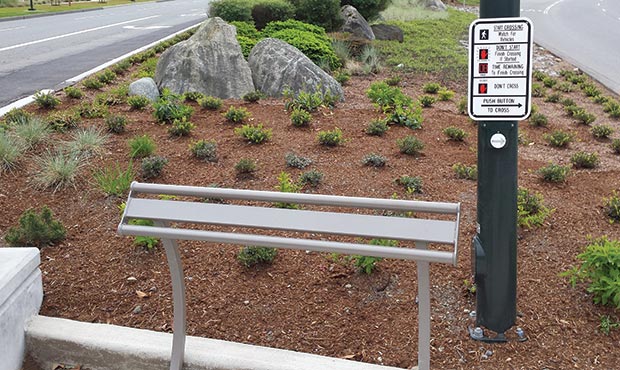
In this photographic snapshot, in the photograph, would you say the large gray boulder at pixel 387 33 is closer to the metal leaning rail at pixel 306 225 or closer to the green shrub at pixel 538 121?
the green shrub at pixel 538 121

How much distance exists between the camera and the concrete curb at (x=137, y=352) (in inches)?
130

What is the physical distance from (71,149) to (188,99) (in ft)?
8.44

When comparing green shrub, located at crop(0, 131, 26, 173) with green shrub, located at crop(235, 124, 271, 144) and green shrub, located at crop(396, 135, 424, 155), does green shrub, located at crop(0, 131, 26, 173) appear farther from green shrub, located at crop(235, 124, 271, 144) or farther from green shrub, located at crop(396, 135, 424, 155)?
green shrub, located at crop(396, 135, 424, 155)

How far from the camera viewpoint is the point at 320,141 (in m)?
6.30

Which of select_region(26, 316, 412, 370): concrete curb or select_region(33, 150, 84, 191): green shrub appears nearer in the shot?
select_region(26, 316, 412, 370): concrete curb

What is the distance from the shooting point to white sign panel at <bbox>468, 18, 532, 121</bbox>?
311 centimetres

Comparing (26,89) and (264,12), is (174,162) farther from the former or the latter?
(264,12)

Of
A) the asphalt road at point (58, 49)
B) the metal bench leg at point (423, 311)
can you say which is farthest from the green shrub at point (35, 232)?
the asphalt road at point (58, 49)

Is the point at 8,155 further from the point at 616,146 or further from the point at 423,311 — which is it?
the point at 616,146

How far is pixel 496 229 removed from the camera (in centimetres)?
339

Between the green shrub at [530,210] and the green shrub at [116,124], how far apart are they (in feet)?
12.5

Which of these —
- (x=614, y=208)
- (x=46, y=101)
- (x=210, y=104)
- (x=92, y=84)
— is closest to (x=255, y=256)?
(x=614, y=208)

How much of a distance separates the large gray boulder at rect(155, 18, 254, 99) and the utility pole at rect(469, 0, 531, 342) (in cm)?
580

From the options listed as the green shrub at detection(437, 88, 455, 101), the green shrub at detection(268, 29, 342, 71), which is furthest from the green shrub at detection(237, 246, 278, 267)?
the green shrub at detection(268, 29, 342, 71)
